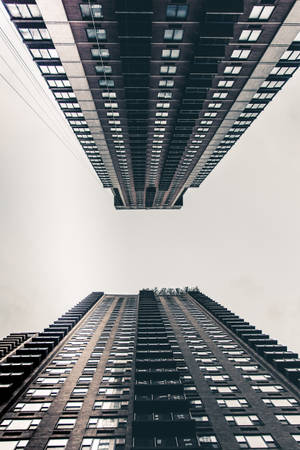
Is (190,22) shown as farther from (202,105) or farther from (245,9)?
(202,105)

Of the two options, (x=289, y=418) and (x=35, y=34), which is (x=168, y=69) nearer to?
(x=35, y=34)

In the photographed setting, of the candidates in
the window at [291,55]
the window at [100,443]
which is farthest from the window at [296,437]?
the window at [291,55]

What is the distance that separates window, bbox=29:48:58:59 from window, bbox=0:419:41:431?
42436 mm

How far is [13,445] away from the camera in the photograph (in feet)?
89.5

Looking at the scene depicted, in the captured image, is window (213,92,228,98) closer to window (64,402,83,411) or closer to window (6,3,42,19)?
window (6,3,42,19)

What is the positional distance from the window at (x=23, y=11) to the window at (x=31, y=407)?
4325 centimetres

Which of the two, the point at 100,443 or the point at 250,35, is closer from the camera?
the point at 100,443

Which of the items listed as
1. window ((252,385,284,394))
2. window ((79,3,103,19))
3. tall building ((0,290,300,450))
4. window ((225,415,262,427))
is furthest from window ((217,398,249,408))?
window ((79,3,103,19))

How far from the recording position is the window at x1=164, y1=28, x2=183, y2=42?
31.7 metres

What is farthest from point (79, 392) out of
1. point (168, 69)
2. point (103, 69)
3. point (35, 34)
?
point (168, 69)

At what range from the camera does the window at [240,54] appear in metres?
35.4

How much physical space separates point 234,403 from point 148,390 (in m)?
11.2

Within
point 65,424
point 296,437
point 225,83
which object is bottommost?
point 296,437

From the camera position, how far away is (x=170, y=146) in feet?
205
